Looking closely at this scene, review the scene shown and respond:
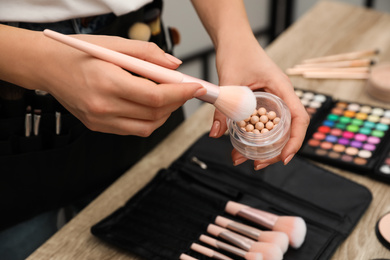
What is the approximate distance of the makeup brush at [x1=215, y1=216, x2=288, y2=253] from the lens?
0.73 m

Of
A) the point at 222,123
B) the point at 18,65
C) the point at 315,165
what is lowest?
the point at 315,165

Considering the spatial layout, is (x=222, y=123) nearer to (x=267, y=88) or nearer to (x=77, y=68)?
(x=267, y=88)

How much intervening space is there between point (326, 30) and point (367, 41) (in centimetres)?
12

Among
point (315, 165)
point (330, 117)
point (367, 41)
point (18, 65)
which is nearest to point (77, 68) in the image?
point (18, 65)

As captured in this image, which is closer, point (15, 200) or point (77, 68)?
point (77, 68)

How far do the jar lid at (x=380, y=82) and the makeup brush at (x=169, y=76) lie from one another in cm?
54

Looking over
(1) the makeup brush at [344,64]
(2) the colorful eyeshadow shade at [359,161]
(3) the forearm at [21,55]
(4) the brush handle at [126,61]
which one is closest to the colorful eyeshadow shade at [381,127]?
(2) the colorful eyeshadow shade at [359,161]

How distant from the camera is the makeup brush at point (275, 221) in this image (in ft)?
2.43

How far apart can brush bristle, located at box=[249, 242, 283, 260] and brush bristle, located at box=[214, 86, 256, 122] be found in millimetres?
203

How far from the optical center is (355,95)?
3.66 feet

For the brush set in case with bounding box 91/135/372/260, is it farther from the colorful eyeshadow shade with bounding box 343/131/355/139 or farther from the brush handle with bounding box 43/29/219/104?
the brush handle with bounding box 43/29/219/104

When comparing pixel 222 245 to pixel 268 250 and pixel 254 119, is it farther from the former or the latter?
pixel 254 119

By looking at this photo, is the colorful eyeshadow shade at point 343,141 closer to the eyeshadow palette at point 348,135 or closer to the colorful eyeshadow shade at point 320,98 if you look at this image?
the eyeshadow palette at point 348,135

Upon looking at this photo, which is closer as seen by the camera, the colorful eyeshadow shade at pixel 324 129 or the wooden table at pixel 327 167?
the wooden table at pixel 327 167
